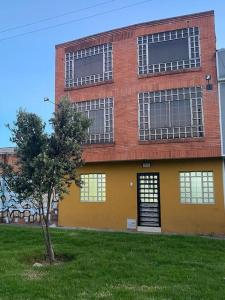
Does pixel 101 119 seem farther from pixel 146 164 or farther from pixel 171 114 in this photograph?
pixel 171 114

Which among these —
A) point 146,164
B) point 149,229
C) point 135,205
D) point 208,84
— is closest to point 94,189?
point 135,205

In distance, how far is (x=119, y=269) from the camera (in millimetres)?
8797

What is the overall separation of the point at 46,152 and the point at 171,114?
7474 mm

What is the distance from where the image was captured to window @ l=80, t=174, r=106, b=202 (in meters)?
17.7

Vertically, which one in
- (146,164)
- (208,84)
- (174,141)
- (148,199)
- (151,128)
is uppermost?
(208,84)

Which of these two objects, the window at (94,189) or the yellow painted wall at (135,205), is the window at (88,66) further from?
the window at (94,189)

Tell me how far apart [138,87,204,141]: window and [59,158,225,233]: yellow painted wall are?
1263mm

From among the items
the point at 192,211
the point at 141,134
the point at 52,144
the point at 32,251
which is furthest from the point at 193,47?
the point at 32,251

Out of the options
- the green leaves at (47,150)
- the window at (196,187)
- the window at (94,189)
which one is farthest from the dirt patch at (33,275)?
the window at (94,189)

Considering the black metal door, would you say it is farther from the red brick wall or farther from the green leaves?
the green leaves

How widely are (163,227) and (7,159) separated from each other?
9316 mm

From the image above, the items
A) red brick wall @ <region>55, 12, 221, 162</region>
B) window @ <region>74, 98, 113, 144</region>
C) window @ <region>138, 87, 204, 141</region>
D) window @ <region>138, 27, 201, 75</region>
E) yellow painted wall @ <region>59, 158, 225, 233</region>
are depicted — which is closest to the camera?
red brick wall @ <region>55, 12, 221, 162</region>

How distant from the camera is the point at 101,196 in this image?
17.7 meters

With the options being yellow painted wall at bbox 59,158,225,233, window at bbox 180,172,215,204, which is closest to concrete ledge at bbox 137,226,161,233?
yellow painted wall at bbox 59,158,225,233
